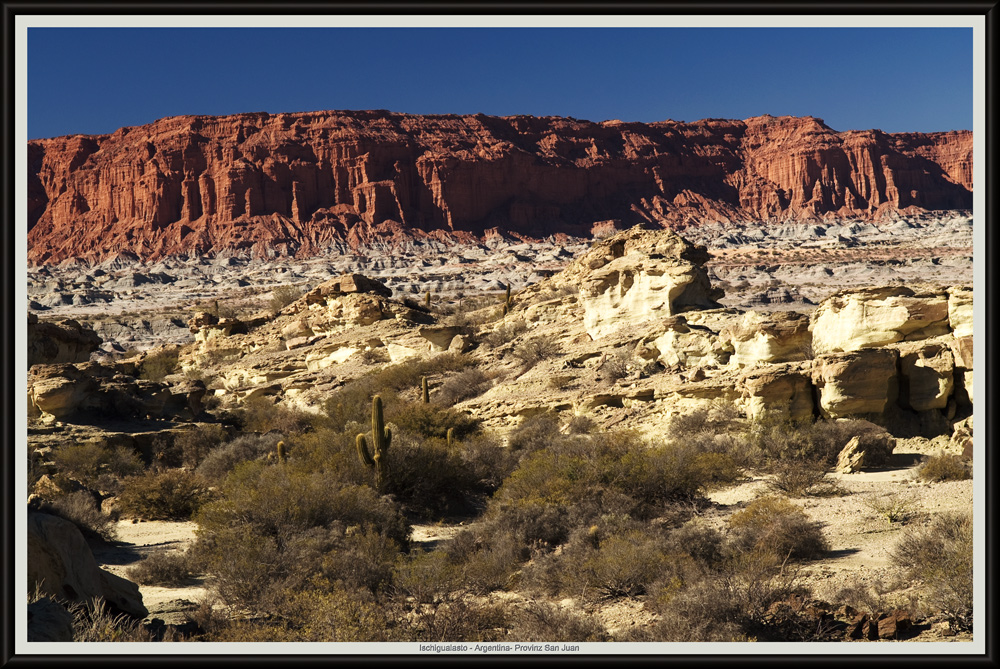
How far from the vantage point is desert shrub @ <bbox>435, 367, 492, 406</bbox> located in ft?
73.0

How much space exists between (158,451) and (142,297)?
254 feet

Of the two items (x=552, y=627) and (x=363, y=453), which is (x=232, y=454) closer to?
(x=363, y=453)

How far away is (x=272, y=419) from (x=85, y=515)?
1128 centimetres

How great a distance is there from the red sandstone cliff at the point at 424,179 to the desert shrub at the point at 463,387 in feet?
335

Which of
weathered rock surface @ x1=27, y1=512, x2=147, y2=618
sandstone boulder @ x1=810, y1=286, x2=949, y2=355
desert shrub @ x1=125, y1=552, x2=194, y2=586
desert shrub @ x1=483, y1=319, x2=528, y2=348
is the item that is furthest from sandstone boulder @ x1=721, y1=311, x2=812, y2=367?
weathered rock surface @ x1=27, y1=512, x2=147, y2=618

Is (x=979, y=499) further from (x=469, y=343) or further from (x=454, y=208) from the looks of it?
(x=454, y=208)

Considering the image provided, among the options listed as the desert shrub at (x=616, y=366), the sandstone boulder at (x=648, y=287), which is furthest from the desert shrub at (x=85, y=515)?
the sandstone boulder at (x=648, y=287)

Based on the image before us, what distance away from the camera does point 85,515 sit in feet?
40.1

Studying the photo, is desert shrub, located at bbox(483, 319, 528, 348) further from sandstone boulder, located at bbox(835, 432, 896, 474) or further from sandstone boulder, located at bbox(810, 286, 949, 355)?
sandstone boulder, located at bbox(835, 432, 896, 474)

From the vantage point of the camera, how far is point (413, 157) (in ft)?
454

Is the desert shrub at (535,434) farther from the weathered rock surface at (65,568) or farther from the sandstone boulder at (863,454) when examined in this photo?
the weathered rock surface at (65,568)

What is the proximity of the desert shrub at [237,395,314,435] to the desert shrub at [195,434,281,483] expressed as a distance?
2518 millimetres

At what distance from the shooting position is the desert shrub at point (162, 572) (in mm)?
9891

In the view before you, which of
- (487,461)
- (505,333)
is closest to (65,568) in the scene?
(487,461)
